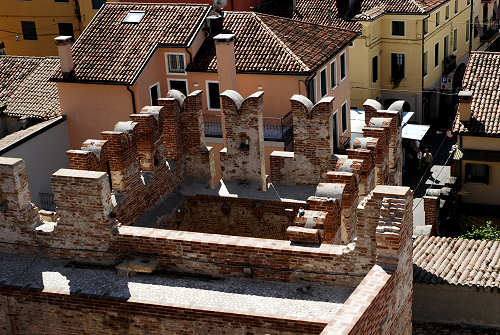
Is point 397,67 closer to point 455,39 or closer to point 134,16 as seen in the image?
point 455,39

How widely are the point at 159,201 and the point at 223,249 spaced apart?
491cm

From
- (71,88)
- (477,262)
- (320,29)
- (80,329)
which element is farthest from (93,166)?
(320,29)

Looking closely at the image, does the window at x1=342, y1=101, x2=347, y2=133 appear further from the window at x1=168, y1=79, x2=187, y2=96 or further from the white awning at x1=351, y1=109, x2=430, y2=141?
the window at x1=168, y1=79, x2=187, y2=96

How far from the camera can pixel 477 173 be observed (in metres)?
38.7

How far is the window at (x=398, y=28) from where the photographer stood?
55094mm

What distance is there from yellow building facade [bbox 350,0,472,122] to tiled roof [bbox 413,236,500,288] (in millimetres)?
30616

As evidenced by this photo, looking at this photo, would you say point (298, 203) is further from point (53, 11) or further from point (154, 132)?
point (53, 11)

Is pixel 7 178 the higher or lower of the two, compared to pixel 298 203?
higher

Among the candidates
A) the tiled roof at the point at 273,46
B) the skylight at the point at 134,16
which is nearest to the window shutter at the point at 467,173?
the tiled roof at the point at 273,46

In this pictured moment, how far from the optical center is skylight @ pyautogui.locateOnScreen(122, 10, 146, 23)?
132 feet

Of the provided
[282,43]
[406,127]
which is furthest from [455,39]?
[282,43]

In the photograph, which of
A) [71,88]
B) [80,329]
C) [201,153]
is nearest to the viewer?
[80,329]

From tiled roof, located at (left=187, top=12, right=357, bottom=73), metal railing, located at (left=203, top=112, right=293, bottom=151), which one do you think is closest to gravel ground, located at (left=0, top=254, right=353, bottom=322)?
metal railing, located at (left=203, top=112, right=293, bottom=151)

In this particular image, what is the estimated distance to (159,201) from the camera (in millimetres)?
20047
